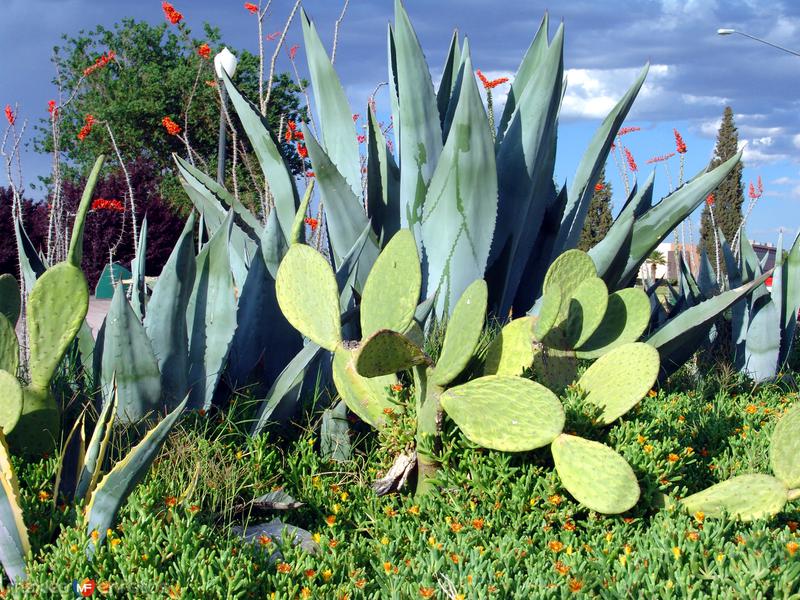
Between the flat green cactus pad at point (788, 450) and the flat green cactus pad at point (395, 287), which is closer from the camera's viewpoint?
the flat green cactus pad at point (788, 450)

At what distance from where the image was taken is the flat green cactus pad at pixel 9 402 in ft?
8.20

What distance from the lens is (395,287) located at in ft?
9.43

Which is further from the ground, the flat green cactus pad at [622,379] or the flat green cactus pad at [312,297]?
Result: the flat green cactus pad at [312,297]

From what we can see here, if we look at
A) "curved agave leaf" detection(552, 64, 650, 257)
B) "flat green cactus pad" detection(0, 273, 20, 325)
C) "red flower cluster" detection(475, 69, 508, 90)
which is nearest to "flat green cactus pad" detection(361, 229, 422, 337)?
"flat green cactus pad" detection(0, 273, 20, 325)

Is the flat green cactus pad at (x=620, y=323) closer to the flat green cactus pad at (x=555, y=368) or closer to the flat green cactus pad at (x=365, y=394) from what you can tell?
the flat green cactus pad at (x=555, y=368)

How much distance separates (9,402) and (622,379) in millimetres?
1866

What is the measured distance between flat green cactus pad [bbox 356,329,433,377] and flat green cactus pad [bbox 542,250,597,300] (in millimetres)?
691

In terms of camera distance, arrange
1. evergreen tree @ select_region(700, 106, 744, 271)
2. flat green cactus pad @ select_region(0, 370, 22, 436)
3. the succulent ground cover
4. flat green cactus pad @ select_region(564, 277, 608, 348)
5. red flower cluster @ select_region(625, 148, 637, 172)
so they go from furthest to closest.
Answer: evergreen tree @ select_region(700, 106, 744, 271)
red flower cluster @ select_region(625, 148, 637, 172)
flat green cactus pad @ select_region(564, 277, 608, 348)
flat green cactus pad @ select_region(0, 370, 22, 436)
the succulent ground cover

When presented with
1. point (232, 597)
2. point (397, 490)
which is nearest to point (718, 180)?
point (397, 490)

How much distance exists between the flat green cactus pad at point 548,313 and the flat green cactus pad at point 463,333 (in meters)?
0.28

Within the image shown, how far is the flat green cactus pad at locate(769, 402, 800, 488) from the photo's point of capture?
2.67 m

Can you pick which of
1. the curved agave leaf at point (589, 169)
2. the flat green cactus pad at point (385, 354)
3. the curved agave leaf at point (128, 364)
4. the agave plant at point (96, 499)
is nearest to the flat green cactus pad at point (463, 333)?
the flat green cactus pad at point (385, 354)

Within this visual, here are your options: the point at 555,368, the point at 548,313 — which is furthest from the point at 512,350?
the point at 555,368

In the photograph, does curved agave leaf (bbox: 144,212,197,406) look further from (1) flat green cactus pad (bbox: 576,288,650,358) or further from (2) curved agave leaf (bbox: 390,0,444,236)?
(1) flat green cactus pad (bbox: 576,288,650,358)
